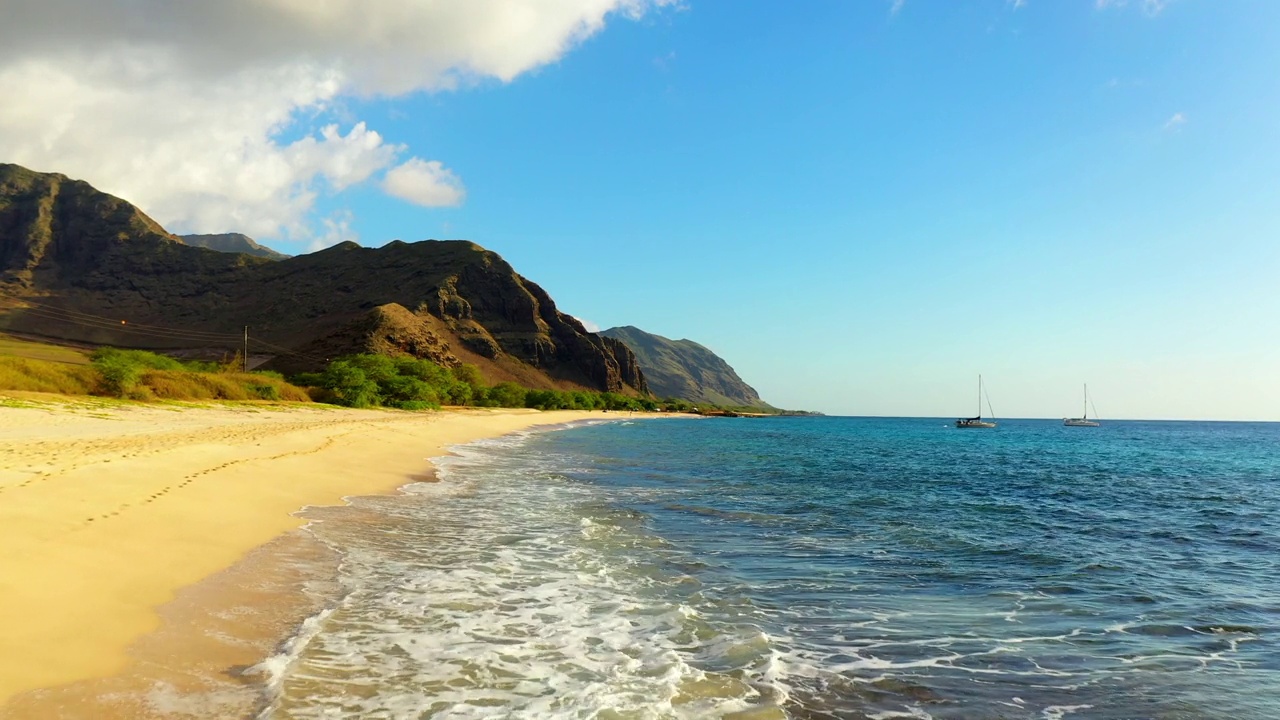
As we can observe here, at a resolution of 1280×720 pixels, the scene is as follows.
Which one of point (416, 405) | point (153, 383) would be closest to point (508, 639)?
point (153, 383)

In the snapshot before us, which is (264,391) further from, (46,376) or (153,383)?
(46,376)

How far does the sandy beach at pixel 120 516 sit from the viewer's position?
263 inches

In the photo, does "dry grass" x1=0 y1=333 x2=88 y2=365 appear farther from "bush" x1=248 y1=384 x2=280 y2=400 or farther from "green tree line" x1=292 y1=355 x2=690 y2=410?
"bush" x1=248 y1=384 x2=280 y2=400

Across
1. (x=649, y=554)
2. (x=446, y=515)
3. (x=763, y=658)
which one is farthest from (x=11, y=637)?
(x=446, y=515)

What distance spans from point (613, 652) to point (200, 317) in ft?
712

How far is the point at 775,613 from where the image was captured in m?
10.4

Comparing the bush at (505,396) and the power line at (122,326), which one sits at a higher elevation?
the power line at (122,326)

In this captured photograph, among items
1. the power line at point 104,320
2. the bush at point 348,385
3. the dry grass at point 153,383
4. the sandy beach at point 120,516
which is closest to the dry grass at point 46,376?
the dry grass at point 153,383

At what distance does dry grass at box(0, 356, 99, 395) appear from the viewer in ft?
131

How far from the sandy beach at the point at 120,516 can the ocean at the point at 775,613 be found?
171 centimetres

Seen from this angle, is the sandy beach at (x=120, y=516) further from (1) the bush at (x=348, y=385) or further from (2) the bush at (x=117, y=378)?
(1) the bush at (x=348, y=385)

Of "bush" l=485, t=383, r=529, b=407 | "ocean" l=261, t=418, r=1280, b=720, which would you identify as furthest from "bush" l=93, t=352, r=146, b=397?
Result: "bush" l=485, t=383, r=529, b=407

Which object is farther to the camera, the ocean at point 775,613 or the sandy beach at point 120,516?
the ocean at point 775,613

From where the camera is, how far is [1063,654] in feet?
29.1
